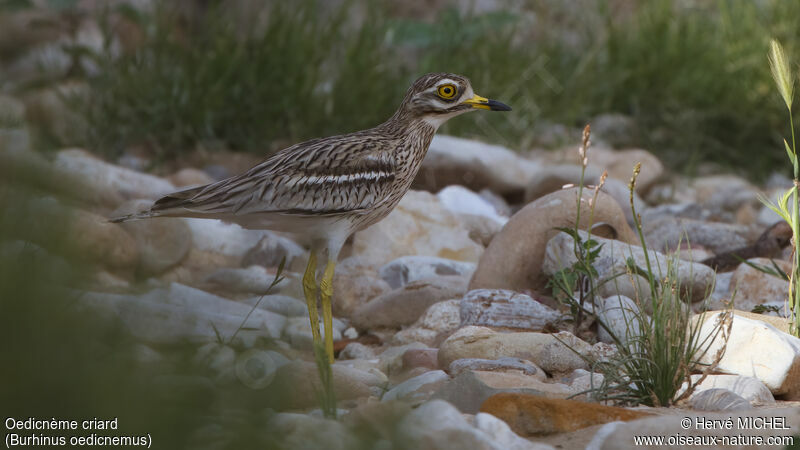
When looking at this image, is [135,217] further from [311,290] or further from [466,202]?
[466,202]

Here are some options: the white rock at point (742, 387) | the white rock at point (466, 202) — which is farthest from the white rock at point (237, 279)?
the white rock at point (742, 387)

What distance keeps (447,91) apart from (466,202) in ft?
7.56

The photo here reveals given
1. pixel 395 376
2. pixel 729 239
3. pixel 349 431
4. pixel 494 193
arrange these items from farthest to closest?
pixel 494 193, pixel 729 239, pixel 395 376, pixel 349 431

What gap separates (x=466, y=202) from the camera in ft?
22.7

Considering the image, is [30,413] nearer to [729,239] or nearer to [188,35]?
[729,239]

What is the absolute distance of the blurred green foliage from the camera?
25.7ft

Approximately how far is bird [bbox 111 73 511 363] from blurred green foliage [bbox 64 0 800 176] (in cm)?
327

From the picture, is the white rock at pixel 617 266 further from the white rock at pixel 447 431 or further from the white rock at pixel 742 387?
the white rock at pixel 447 431

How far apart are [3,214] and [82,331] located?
0.21 meters

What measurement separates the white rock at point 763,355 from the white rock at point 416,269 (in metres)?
1.98

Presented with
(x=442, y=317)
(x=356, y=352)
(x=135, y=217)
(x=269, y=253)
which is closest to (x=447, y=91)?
(x=442, y=317)

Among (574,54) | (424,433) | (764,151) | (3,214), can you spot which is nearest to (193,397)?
(3,214)

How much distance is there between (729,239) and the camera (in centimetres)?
611

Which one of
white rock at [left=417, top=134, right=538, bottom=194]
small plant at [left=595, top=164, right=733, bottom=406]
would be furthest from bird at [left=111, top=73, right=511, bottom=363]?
white rock at [left=417, top=134, right=538, bottom=194]
